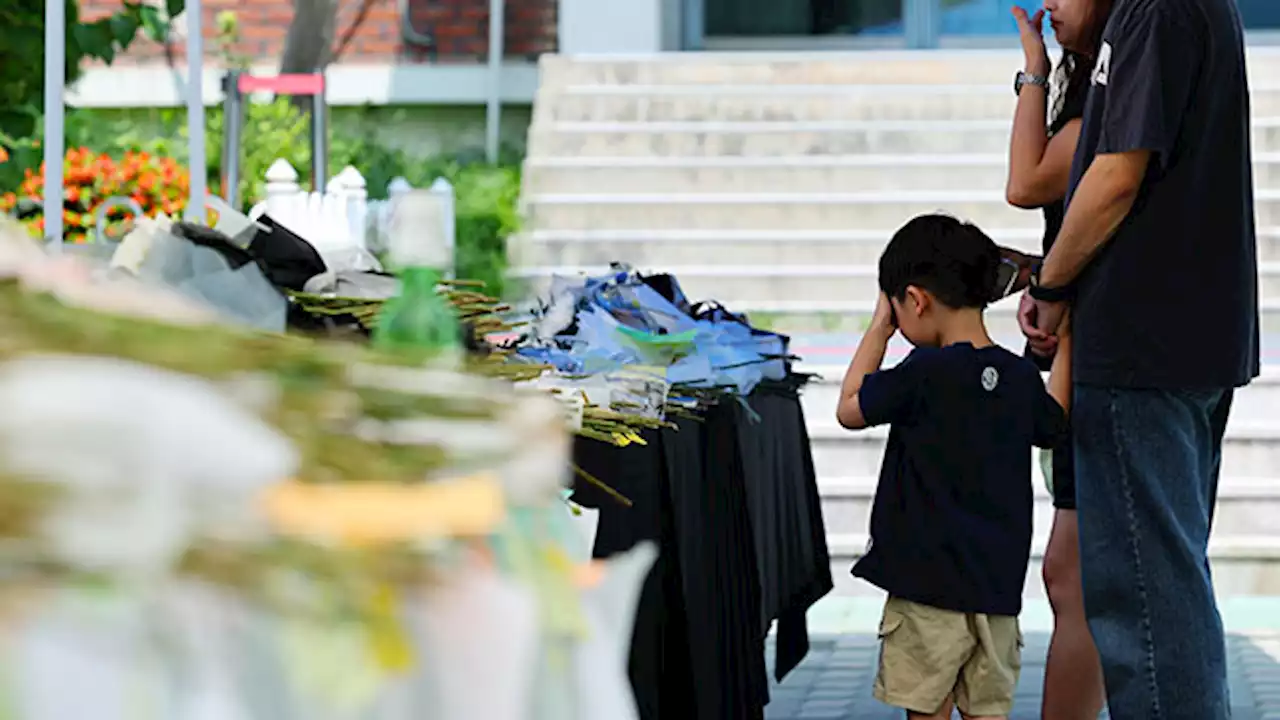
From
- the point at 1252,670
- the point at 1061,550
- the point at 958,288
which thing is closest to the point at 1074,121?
the point at 958,288

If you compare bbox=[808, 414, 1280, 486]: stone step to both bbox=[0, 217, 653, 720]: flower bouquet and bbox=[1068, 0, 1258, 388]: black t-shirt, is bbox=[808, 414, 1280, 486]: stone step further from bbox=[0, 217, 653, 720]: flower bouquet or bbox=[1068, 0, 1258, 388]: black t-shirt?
bbox=[0, 217, 653, 720]: flower bouquet

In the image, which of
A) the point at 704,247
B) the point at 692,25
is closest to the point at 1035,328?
the point at 704,247

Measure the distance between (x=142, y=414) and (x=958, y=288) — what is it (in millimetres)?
2944

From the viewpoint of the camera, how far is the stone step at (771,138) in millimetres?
9352

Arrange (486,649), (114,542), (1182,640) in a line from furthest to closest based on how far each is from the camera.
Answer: (1182,640) → (486,649) → (114,542)

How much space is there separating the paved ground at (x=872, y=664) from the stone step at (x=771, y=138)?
3852 mm

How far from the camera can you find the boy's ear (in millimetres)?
3564

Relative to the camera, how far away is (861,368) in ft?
12.0

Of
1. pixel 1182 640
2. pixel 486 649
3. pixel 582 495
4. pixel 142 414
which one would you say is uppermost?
pixel 142 414

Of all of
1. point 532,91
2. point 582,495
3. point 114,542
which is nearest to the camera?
point 114,542

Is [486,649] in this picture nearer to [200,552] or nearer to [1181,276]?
[200,552]

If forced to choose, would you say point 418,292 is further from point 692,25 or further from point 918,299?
point 692,25

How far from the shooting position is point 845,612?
5746 millimetres

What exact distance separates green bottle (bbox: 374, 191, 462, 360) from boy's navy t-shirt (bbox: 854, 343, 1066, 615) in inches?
72.3
